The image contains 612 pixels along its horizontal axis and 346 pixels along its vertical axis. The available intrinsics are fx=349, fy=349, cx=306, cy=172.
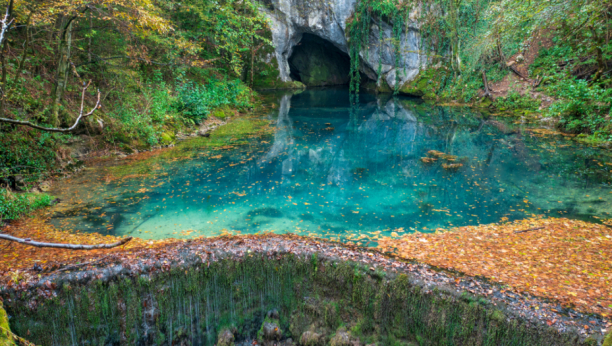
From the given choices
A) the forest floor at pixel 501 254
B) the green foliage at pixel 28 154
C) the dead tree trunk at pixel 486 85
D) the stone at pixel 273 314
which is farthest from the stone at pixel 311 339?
the dead tree trunk at pixel 486 85

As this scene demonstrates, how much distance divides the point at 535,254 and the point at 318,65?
37.8 m

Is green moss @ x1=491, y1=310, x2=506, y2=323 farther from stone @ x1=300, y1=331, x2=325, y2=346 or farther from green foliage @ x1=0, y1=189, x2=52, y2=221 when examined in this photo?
green foliage @ x1=0, y1=189, x2=52, y2=221

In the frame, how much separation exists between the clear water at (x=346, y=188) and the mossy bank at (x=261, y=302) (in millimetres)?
1389

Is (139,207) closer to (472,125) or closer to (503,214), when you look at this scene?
(503,214)

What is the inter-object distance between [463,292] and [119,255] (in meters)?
5.20

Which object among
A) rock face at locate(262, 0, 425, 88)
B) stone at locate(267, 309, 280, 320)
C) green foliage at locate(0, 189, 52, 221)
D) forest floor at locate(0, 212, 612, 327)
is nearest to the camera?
forest floor at locate(0, 212, 612, 327)

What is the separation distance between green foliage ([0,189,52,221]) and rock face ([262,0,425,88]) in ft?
83.8

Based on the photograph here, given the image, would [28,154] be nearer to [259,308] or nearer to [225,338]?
[225,338]

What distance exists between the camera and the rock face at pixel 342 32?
30.3m

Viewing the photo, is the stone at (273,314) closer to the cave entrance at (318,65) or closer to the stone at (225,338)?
the stone at (225,338)

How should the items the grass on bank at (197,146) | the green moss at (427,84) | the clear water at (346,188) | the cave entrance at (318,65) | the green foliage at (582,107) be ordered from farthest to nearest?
the cave entrance at (318,65) → the green moss at (427,84) → the green foliage at (582,107) → the grass on bank at (197,146) → the clear water at (346,188)

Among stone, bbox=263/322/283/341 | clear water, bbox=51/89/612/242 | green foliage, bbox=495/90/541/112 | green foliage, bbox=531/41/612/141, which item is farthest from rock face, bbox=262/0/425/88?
stone, bbox=263/322/283/341

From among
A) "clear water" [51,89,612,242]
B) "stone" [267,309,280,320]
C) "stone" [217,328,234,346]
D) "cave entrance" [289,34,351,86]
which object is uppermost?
"cave entrance" [289,34,351,86]

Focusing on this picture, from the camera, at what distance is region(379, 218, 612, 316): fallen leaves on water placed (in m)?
4.80
